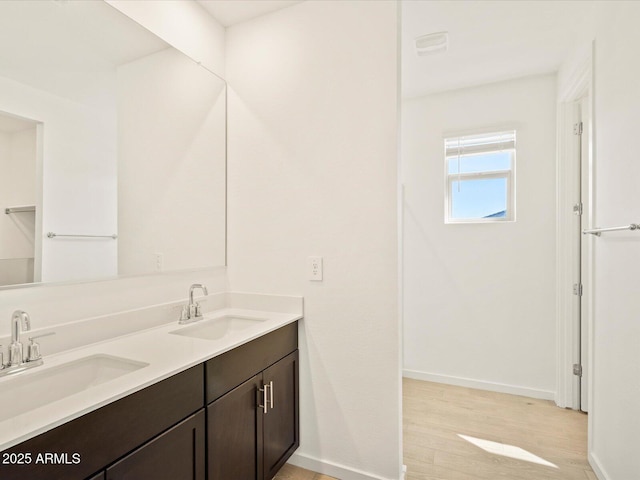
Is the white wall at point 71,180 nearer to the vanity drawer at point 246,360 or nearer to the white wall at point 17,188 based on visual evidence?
the white wall at point 17,188

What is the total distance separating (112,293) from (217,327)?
559 millimetres

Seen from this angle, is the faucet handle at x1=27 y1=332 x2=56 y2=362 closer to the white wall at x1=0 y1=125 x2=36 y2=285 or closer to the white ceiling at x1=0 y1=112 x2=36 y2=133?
the white wall at x1=0 y1=125 x2=36 y2=285

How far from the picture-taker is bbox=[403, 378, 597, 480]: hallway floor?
181cm

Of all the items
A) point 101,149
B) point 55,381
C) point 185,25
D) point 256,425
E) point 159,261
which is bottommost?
point 256,425

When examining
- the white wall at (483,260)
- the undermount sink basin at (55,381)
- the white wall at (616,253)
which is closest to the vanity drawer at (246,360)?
the undermount sink basin at (55,381)

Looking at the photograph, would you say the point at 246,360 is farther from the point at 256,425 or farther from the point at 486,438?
the point at 486,438

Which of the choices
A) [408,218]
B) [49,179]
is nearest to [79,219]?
[49,179]

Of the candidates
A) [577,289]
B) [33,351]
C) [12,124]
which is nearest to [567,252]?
[577,289]

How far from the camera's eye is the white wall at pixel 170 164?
1.59 m

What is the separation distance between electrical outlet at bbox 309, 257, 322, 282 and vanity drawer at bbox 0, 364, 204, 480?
2.65 feet

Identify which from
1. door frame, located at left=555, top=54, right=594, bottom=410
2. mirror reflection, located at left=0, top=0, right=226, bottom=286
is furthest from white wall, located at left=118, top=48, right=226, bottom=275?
door frame, located at left=555, top=54, right=594, bottom=410

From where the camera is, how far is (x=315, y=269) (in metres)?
1.83

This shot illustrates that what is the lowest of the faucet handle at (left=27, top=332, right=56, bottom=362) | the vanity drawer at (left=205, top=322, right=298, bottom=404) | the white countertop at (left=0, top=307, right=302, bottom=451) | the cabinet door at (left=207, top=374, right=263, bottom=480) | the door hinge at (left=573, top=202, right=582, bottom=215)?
the cabinet door at (left=207, top=374, right=263, bottom=480)

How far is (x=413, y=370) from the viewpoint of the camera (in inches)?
121
